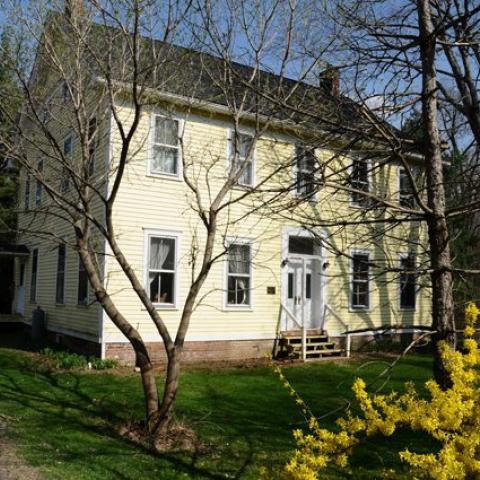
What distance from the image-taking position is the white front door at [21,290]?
72.5 feet

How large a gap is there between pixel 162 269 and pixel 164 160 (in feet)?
9.36

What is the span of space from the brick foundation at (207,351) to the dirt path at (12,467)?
652cm

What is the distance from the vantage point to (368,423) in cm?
393

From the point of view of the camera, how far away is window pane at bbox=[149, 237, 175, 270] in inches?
569

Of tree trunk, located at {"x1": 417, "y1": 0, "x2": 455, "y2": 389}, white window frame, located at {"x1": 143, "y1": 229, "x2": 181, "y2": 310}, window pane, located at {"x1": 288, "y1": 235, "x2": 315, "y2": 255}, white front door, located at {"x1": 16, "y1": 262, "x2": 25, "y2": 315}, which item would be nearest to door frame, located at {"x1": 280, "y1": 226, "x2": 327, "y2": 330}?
window pane, located at {"x1": 288, "y1": 235, "x2": 315, "y2": 255}

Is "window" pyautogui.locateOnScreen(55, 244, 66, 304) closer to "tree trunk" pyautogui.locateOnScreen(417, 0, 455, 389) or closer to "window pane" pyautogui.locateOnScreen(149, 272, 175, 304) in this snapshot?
"window pane" pyautogui.locateOnScreen(149, 272, 175, 304)

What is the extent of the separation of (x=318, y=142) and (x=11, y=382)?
8100 mm

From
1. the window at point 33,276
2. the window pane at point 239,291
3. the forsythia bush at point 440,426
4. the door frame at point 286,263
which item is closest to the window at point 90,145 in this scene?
the forsythia bush at point 440,426

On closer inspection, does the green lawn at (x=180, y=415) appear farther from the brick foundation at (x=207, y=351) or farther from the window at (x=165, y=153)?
the window at (x=165, y=153)

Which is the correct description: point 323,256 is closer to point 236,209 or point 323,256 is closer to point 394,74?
point 236,209

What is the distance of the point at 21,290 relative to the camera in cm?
2247

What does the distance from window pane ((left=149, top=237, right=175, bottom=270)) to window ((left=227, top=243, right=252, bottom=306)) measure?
65.0 inches

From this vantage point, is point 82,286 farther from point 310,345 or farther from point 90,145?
point 310,345

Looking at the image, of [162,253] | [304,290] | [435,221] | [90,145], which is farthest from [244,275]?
[435,221]
